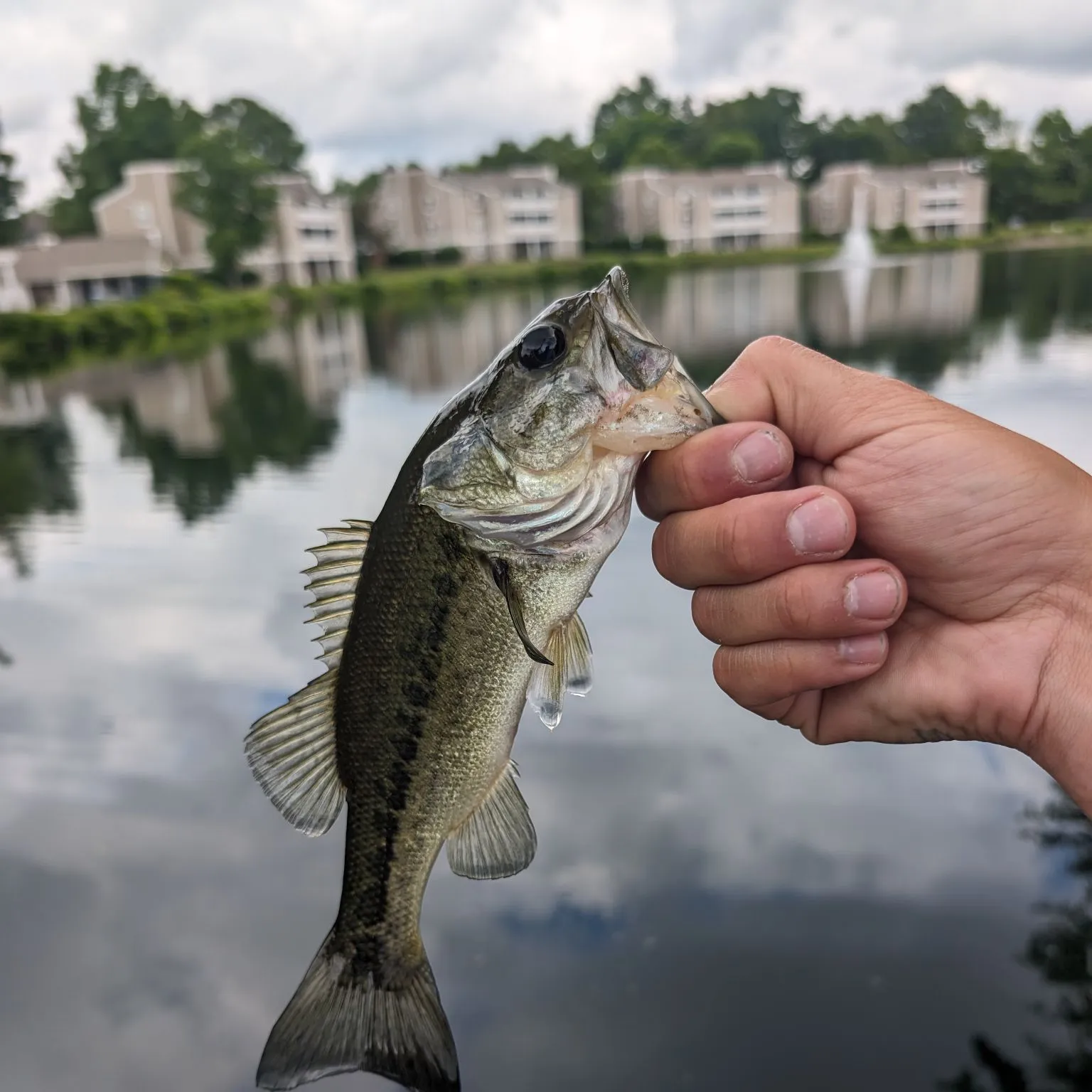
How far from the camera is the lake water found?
377cm

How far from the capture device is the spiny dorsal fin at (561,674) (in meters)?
2.06

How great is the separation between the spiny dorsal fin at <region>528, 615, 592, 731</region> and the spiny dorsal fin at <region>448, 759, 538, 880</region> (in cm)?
21

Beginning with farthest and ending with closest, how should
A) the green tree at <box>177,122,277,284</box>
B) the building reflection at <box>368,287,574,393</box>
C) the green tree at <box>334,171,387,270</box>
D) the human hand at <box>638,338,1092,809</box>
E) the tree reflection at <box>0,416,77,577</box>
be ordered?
the green tree at <box>334,171,387,270</box> < the green tree at <box>177,122,277,284</box> < the building reflection at <box>368,287,574,393</box> < the tree reflection at <box>0,416,77,577</box> < the human hand at <box>638,338,1092,809</box>

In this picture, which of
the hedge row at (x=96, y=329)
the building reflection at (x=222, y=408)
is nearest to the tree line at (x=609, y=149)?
the hedge row at (x=96, y=329)

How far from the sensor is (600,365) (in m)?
1.79

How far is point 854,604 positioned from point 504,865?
43.0 inches

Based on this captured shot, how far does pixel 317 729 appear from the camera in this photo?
2.12 meters

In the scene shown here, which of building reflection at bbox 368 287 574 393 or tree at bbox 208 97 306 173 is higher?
tree at bbox 208 97 306 173

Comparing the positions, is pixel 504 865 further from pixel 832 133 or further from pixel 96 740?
pixel 832 133

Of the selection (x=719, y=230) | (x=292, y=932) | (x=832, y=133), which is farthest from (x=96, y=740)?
(x=832, y=133)

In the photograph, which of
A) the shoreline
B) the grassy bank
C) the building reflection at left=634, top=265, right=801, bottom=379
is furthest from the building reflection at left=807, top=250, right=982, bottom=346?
the grassy bank

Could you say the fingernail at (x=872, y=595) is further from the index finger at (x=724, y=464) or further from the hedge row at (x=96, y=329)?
the hedge row at (x=96, y=329)

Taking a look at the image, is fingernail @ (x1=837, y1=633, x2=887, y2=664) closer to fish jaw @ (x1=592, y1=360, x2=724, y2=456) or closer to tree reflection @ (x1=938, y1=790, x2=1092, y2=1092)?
fish jaw @ (x1=592, y1=360, x2=724, y2=456)

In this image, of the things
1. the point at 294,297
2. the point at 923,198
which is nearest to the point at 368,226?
the point at 294,297
